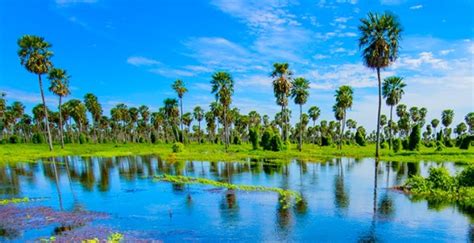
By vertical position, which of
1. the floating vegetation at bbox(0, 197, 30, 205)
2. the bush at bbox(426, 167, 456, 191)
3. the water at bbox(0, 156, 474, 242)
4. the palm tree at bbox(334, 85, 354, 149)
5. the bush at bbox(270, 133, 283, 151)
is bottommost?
the water at bbox(0, 156, 474, 242)

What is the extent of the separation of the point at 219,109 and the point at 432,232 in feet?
340

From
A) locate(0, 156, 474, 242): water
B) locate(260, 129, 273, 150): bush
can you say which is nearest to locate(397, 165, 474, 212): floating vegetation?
locate(0, 156, 474, 242): water

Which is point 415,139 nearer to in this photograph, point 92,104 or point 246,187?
point 246,187

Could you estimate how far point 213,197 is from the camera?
25797mm

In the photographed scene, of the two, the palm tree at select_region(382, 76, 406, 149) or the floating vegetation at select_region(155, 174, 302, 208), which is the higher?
the palm tree at select_region(382, 76, 406, 149)

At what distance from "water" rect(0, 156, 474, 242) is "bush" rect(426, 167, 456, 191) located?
10.2 ft

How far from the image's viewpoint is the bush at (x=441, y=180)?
89.4ft

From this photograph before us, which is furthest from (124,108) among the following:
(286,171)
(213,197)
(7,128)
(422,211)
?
(422,211)

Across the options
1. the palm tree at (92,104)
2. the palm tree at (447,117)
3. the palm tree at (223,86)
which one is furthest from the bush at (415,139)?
the palm tree at (92,104)

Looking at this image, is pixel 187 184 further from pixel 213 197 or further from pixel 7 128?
pixel 7 128

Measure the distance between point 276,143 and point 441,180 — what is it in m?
46.7

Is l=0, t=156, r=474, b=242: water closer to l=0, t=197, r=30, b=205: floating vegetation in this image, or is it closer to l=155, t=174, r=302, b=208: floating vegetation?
l=155, t=174, r=302, b=208: floating vegetation

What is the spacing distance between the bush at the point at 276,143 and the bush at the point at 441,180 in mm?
45638

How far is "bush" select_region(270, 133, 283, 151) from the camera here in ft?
241
